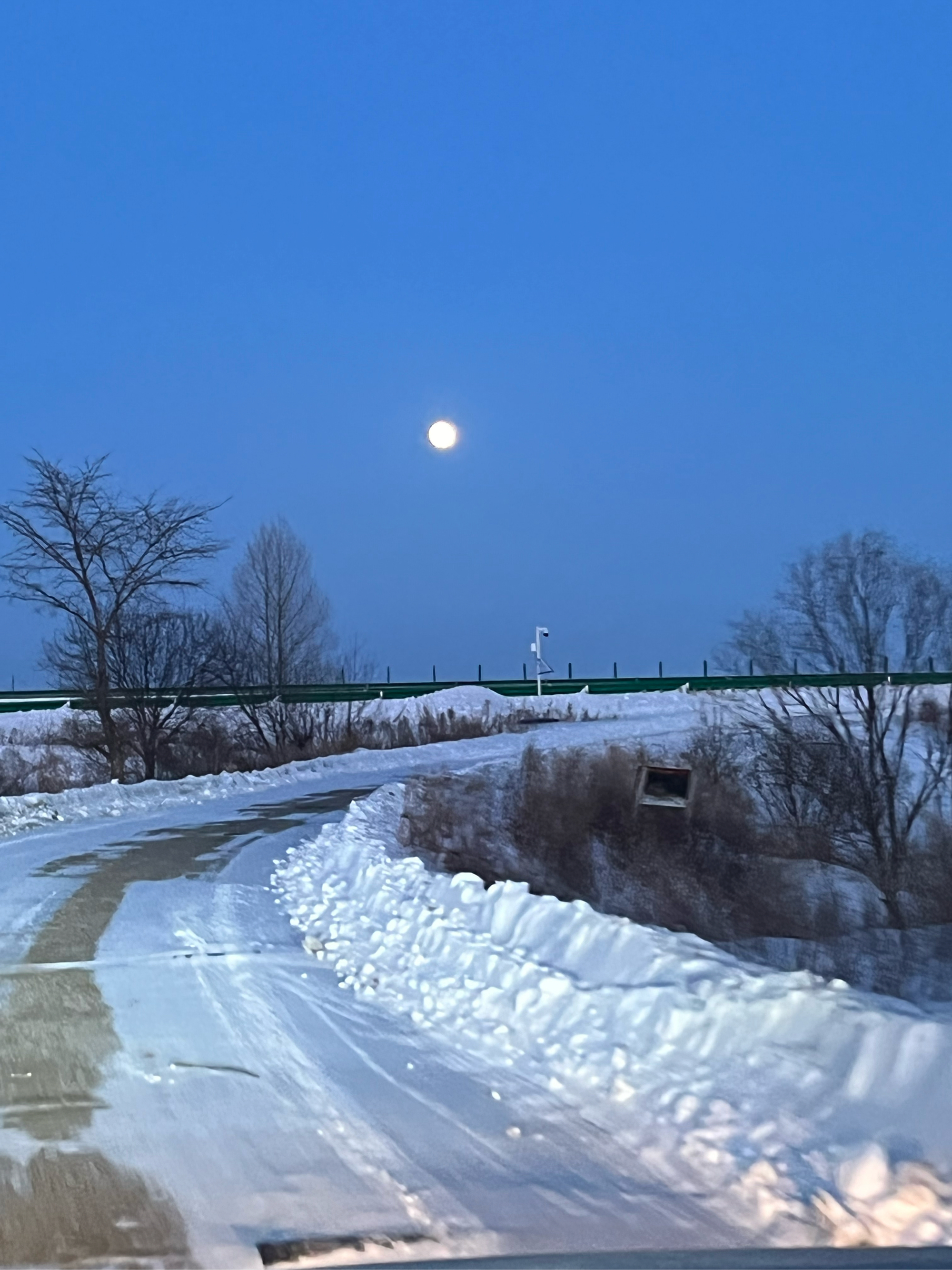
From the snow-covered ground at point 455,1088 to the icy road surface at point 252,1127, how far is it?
0.02m

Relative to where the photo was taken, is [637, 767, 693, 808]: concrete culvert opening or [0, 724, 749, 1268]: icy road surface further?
[637, 767, 693, 808]: concrete culvert opening

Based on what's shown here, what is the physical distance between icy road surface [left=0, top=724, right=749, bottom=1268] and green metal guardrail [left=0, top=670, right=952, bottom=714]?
13.0 m

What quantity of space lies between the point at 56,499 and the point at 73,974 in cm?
2444

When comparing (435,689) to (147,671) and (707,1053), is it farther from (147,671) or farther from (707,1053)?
(707,1053)

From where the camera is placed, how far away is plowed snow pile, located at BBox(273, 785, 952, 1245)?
4.77 metres

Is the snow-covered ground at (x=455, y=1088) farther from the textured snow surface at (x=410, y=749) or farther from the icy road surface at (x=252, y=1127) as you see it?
the textured snow surface at (x=410, y=749)

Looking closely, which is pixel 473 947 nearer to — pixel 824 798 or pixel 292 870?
pixel 292 870

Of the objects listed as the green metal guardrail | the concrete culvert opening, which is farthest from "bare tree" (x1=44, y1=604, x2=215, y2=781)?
the concrete culvert opening

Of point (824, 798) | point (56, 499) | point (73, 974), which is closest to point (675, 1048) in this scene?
point (73, 974)

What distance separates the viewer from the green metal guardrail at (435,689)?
20469 mm

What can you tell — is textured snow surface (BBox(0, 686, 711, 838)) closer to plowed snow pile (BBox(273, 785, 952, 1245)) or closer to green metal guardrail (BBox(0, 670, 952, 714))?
green metal guardrail (BBox(0, 670, 952, 714))

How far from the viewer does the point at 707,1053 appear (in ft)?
21.0

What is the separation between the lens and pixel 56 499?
102 feet

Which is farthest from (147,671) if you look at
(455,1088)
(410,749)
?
(455,1088)
